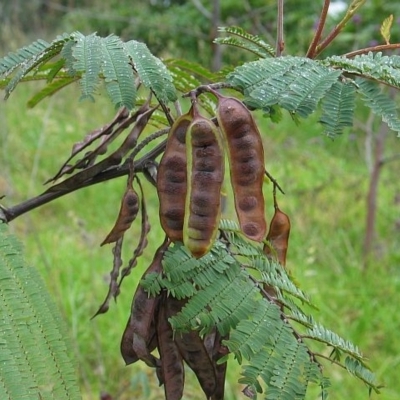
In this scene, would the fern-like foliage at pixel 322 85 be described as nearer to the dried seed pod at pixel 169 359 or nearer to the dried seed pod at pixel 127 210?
the dried seed pod at pixel 127 210

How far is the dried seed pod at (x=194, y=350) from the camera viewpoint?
107cm

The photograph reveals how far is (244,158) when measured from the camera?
87 cm

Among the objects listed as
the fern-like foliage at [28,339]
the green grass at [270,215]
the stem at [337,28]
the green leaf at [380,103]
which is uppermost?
the stem at [337,28]

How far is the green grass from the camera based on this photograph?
293 cm

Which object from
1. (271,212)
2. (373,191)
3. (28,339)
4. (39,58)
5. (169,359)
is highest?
(39,58)

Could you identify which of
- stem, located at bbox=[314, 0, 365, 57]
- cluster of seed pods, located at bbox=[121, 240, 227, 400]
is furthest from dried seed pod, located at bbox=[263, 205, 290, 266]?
stem, located at bbox=[314, 0, 365, 57]

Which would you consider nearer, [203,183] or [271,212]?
[203,183]

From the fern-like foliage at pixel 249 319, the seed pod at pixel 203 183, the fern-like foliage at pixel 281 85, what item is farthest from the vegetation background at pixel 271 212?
the seed pod at pixel 203 183

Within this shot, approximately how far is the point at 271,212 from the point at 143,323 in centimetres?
340

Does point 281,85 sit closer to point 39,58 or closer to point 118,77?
point 118,77

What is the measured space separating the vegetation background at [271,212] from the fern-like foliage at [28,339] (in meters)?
1.22

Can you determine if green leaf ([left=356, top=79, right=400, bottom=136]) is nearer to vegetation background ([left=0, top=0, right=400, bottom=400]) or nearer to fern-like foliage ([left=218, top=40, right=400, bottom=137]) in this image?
fern-like foliage ([left=218, top=40, right=400, bottom=137])

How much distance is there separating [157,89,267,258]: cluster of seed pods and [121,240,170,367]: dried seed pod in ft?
0.60

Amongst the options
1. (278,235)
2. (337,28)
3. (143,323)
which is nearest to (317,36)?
(337,28)
